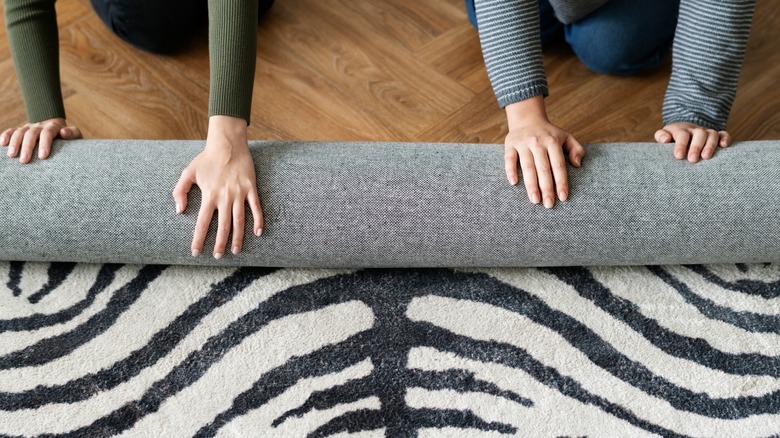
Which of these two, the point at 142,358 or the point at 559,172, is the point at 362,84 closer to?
the point at 559,172

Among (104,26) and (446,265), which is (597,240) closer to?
(446,265)

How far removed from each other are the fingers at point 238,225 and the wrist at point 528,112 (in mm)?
343

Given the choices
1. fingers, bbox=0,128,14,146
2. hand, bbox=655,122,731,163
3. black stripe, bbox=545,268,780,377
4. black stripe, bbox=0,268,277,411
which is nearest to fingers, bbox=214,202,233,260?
black stripe, bbox=0,268,277,411

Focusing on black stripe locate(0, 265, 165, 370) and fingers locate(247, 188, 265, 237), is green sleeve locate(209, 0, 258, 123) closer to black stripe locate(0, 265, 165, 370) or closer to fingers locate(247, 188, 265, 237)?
fingers locate(247, 188, 265, 237)

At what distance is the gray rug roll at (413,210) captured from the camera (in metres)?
0.78

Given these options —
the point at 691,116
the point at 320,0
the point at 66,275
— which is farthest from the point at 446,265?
the point at 320,0

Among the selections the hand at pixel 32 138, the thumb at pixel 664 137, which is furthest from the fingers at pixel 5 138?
the thumb at pixel 664 137

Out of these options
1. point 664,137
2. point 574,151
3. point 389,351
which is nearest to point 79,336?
point 389,351

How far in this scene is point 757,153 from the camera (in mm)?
819

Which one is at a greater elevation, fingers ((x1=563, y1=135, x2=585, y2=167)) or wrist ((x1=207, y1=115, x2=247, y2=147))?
wrist ((x1=207, y1=115, x2=247, y2=147))

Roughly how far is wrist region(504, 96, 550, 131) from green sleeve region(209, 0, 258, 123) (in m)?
0.33

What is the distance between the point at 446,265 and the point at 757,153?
401 millimetres

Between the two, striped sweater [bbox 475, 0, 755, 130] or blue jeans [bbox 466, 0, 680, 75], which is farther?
blue jeans [bbox 466, 0, 680, 75]

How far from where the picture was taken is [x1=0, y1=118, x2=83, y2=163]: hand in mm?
830
